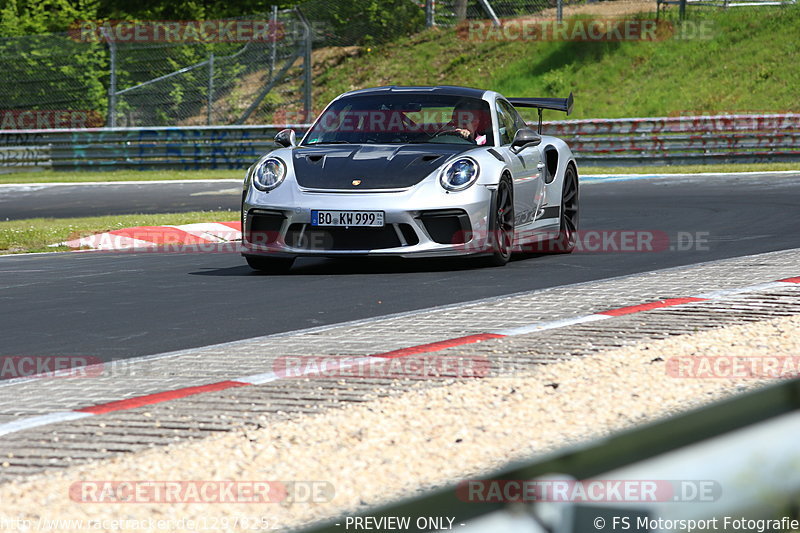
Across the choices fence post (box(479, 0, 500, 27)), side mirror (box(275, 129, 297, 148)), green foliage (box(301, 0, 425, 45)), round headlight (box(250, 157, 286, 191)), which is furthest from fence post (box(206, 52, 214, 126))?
round headlight (box(250, 157, 286, 191))

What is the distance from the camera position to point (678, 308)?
684cm

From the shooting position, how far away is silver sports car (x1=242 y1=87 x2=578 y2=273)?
8469mm

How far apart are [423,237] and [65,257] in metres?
3.70

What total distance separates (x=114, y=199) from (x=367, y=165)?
435 inches

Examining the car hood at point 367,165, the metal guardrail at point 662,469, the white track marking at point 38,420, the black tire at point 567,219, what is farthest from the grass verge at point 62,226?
the metal guardrail at point 662,469

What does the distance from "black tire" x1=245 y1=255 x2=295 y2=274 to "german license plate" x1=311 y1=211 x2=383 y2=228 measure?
56 centimetres

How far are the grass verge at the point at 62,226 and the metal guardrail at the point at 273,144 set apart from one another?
10.8 metres

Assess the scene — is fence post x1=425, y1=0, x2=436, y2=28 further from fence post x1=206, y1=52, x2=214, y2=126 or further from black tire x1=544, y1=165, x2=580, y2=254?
black tire x1=544, y1=165, x2=580, y2=254

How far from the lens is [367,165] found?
28.6 feet

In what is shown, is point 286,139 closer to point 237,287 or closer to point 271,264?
point 271,264

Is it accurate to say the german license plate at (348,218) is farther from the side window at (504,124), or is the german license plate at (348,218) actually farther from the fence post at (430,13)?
the fence post at (430,13)

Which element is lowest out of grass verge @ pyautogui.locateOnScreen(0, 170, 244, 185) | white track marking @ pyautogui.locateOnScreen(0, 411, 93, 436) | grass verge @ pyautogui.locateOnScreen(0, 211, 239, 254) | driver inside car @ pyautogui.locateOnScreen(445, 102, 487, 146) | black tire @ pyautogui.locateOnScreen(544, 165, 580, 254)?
grass verge @ pyautogui.locateOnScreen(0, 170, 244, 185)

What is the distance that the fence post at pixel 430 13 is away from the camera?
3525cm

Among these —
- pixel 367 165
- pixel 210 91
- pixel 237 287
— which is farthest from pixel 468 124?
pixel 210 91
